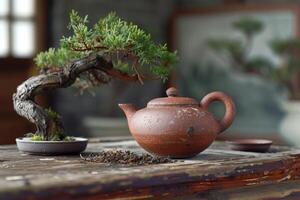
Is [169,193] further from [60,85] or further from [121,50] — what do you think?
[60,85]

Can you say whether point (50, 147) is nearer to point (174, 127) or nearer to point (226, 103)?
point (174, 127)

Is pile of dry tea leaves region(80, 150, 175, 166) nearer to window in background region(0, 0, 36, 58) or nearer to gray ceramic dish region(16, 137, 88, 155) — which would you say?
gray ceramic dish region(16, 137, 88, 155)

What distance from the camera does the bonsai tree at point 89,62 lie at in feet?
5.24

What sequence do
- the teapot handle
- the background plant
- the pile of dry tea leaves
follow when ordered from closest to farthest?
the pile of dry tea leaves, the teapot handle, the background plant

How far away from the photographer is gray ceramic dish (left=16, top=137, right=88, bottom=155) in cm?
173

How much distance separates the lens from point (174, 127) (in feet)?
5.23

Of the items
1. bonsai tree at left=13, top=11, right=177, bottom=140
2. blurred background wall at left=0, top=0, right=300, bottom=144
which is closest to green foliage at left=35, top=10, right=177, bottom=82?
bonsai tree at left=13, top=11, right=177, bottom=140

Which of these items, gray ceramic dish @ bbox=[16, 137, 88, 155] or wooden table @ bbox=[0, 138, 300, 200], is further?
gray ceramic dish @ bbox=[16, 137, 88, 155]

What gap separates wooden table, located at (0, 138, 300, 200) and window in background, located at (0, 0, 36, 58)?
320 centimetres

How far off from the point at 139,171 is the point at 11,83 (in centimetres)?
380

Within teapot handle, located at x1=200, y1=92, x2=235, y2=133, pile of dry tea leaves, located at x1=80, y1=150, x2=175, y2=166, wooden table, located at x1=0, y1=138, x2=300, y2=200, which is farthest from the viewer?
teapot handle, located at x1=200, y1=92, x2=235, y2=133

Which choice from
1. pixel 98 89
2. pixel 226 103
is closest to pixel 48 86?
pixel 226 103

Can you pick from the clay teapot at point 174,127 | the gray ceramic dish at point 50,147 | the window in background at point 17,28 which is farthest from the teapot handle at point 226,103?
the window in background at point 17,28

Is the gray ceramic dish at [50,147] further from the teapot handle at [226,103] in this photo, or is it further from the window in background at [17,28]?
the window in background at [17,28]
